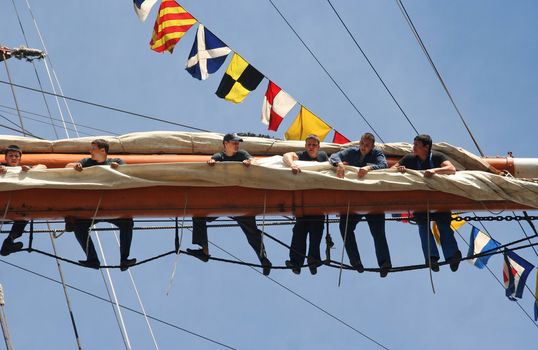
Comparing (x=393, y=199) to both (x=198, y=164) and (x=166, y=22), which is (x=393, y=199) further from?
(x=166, y=22)

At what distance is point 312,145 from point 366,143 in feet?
1.64

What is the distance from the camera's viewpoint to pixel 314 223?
35.4ft

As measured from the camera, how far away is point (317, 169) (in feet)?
35.5

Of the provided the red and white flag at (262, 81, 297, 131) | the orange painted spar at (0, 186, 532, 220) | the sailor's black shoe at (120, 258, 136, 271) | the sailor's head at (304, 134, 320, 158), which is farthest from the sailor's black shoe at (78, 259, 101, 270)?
the red and white flag at (262, 81, 297, 131)

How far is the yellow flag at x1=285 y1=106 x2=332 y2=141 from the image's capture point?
13.4 meters

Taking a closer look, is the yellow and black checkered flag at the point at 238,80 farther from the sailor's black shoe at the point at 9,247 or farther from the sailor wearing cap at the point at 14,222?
the sailor's black shoe at the point at 9,247

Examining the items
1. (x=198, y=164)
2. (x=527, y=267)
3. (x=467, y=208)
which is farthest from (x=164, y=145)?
(x=527, y=267)

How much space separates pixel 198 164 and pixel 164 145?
142 centimetres

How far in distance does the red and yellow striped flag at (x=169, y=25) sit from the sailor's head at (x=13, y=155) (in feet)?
11.3

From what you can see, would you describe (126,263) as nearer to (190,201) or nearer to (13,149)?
(190,201)

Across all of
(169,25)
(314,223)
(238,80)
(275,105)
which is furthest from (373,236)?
(169,25)

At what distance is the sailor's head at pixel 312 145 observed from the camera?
10.9 meters

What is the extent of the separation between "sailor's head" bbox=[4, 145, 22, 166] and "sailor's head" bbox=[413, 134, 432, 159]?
3.70 meters

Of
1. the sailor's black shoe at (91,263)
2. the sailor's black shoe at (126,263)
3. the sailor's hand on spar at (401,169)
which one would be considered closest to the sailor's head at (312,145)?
the sailor's hand on spar at (401,169)
